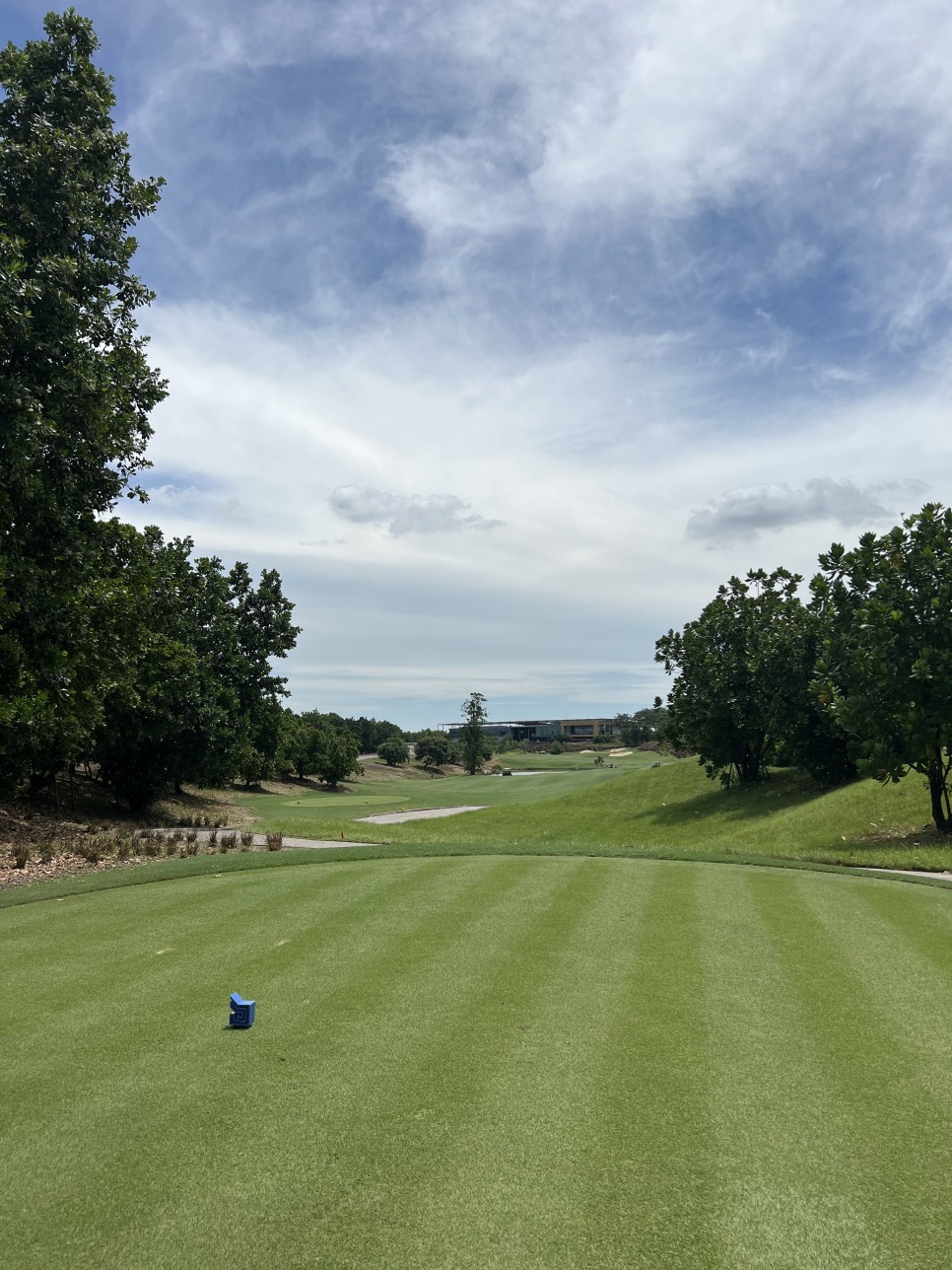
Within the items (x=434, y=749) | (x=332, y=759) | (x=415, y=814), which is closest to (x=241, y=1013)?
(x=415, y=814)

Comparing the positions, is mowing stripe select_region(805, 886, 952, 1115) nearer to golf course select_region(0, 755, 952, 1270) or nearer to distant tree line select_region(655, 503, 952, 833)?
golf course select_region(0, 755, 952, 1270)

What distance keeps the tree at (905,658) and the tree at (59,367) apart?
22.0m

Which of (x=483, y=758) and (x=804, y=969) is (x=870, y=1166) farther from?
(x=483, y=758)

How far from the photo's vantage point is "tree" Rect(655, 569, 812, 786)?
124 feet

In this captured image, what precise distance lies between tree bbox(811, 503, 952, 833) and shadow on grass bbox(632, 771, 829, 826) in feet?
36.7

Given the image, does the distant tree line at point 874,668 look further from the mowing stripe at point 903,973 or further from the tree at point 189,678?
the tree at point 189,678

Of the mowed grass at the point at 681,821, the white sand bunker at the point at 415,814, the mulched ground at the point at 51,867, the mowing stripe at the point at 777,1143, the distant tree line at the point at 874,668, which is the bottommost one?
the white sand bunker at the point at 415,814

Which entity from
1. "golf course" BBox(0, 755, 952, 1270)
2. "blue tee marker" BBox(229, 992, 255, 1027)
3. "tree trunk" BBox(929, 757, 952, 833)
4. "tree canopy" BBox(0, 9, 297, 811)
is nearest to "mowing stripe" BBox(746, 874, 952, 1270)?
"golf course" BBox(0, 755, 952, 1270)

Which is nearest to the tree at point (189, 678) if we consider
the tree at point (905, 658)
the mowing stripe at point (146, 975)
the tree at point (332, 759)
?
the mowing stripe at point (146, 975)

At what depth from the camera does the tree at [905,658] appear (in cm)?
2292

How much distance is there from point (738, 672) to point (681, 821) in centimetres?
822

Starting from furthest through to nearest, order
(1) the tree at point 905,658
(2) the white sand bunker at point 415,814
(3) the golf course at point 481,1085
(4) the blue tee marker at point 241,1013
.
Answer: (2) the white sand bunker at point 415,814
(1) the tree at point 905,658
(4) the blue tee marker at point 241,1013
(3) the golf course at point 481,1085

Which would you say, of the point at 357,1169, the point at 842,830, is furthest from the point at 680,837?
the point at 357,1169

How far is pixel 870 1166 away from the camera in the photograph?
15.5 feet
